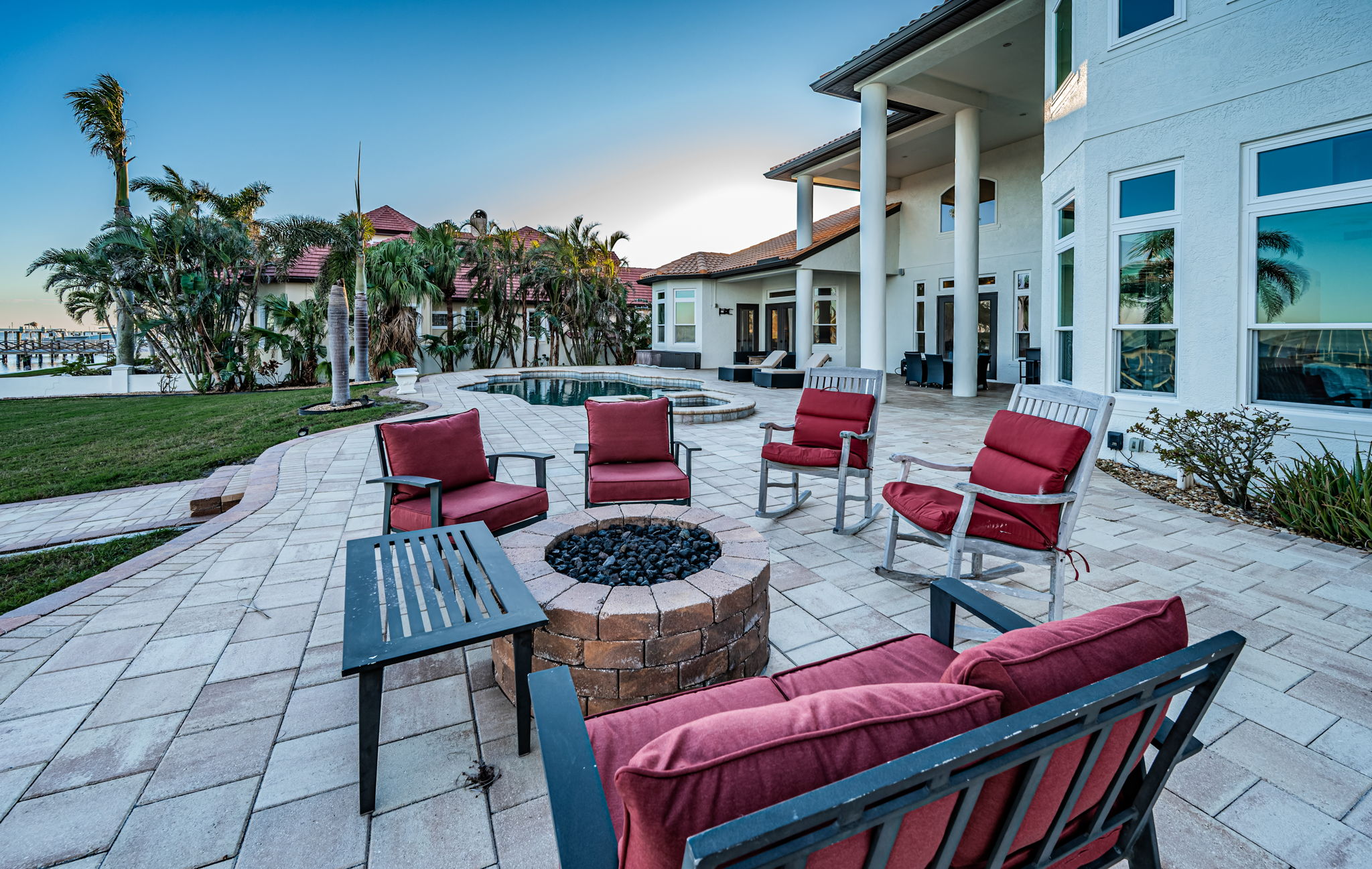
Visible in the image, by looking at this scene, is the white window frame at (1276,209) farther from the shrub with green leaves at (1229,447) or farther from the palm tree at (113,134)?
the palm tree at (113,134)

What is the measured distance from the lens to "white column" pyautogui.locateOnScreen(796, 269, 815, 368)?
51.2 feet

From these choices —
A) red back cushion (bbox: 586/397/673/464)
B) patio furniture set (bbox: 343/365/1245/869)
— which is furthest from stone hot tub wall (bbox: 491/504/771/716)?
red back cushion (bbox: 586/397/673/464)

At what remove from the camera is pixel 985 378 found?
1433 centimetres

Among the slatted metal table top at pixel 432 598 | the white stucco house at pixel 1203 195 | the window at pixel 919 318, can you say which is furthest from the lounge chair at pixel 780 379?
the slatted metal table top at pixel 432 598

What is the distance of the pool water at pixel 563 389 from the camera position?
13250 millimetres

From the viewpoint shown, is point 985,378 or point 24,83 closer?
point 985,378

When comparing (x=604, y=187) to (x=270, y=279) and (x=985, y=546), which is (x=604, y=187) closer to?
(x=270, y=279)

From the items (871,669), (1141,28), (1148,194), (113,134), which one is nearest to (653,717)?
(871,669)

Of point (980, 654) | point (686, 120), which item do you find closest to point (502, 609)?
point (980, 654)

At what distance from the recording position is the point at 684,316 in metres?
20.2

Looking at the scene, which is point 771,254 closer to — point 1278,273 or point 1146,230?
point 1146,230

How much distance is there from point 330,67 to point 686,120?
809 cm

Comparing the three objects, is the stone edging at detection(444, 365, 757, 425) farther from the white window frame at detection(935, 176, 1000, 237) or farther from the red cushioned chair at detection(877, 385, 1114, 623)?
the white window frame at detection(935, 176, 1000, 237)

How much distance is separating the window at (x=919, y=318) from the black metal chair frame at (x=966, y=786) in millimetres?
15931
